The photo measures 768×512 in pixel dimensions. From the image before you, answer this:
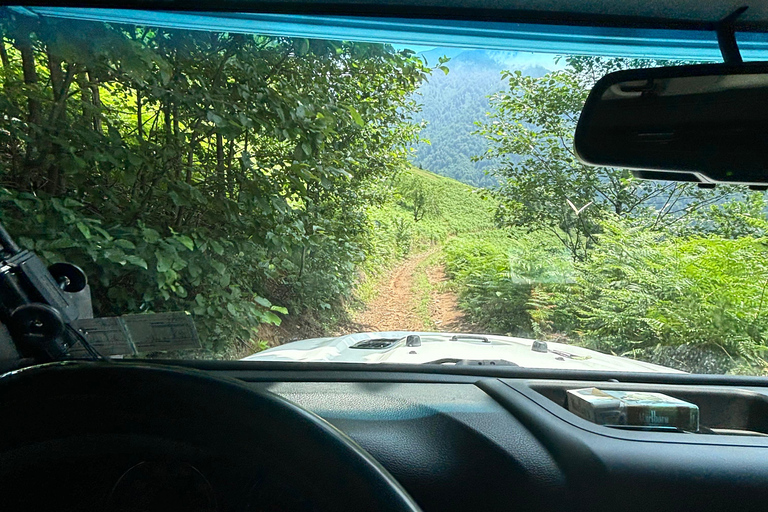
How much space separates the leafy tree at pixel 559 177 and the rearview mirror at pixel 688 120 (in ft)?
4.08

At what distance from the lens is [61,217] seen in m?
3.15

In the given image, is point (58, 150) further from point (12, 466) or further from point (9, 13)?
point (12, 466)

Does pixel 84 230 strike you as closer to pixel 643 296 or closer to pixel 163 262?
pixel 163 262

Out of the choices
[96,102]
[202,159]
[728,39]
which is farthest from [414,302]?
[96,102]

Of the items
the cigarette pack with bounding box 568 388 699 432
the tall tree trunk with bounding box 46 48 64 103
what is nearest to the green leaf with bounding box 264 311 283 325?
the tall tree trunk with bounding box 46 48 64 103

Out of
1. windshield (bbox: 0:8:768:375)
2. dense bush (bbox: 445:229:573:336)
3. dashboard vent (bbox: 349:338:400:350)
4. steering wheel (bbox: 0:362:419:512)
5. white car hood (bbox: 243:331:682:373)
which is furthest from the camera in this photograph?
dense bush (bbox: 445:229:573:336)

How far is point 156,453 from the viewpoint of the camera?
2.77ft

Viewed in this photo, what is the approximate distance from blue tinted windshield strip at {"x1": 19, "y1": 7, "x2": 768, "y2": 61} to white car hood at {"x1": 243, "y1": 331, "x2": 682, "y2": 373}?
142 centimetres

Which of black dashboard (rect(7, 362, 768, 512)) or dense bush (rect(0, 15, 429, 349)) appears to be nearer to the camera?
black dashboard (rect(7, 362, 768, 512))

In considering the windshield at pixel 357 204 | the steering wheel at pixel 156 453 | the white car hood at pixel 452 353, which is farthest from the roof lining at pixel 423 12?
the steering wheel at pixel 156 453

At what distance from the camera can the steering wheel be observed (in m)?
0.82

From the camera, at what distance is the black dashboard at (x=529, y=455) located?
1.62 m

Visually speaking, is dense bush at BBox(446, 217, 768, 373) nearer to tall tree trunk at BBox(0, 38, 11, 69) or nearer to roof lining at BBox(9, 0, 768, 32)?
roof lining at BBox(9, 0, 768, 32)

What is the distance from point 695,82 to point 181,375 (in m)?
1.52
